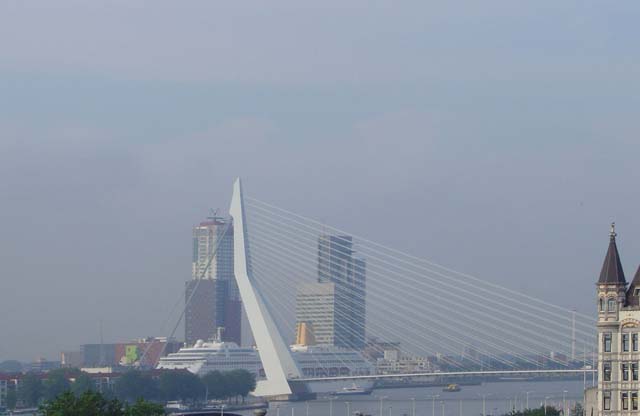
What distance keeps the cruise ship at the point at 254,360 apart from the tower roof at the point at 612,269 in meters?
110

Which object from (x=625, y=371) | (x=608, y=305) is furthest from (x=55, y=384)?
(x=625, y=371)

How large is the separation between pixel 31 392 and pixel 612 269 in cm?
9381

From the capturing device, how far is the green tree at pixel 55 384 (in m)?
143

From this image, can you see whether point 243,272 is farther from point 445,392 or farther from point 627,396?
point 627,396

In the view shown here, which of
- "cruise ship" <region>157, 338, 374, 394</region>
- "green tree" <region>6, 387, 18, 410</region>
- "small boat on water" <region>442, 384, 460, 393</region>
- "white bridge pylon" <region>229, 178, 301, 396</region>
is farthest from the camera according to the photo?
"small boat on water" <region>442, 384, 460, 393</region>

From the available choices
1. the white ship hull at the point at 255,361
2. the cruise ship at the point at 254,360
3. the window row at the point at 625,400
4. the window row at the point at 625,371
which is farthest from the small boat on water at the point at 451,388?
the window row at the point at 625,400

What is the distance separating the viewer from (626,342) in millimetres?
54875

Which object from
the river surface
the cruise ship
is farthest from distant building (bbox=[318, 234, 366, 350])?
the river surface

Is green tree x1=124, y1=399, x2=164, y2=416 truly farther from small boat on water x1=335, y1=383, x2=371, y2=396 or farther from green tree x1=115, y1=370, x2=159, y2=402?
small boat on water x1=335, y1=383, x2=371, y2=396

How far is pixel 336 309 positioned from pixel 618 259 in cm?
14060

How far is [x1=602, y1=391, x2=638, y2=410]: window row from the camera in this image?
5462 centimetres

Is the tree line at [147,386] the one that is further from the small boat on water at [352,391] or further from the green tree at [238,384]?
the small boat on water at [352,391]

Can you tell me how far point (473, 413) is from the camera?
395 feet

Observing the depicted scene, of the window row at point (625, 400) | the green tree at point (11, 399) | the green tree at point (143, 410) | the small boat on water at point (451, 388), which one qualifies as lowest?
the green tree at point (143, 410)
